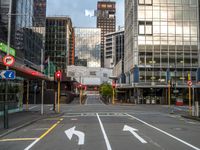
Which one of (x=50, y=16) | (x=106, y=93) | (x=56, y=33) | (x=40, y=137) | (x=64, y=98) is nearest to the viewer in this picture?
(x=40, y=137)

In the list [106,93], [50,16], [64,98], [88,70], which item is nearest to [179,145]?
[64,98]

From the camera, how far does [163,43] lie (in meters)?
81.7

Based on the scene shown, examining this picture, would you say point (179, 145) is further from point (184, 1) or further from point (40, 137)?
point (184, 1)

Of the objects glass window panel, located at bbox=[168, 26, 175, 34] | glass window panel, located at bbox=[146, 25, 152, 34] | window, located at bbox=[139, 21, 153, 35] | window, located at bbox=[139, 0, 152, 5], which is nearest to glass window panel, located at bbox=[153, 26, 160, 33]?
window, located at bbox=[139, 21, 153, 35]

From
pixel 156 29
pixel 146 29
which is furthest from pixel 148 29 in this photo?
pixel 156 29

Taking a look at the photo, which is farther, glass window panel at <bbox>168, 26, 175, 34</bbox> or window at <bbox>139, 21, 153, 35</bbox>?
glass window panel at <bbox>168, 26, 175, 34</bbox>

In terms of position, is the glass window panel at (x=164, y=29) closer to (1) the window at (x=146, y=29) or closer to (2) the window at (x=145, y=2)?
(1) the window at (x=146, y=29)

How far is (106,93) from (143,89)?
665 inches

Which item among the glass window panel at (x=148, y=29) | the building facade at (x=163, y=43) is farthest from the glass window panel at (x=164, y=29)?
the glass window panel at (x=148, y=29)

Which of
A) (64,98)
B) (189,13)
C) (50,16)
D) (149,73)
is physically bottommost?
(64,98)

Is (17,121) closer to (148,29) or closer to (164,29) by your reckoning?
(148,29)

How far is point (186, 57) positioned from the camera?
8156 cm

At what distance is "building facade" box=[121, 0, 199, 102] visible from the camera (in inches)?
3182

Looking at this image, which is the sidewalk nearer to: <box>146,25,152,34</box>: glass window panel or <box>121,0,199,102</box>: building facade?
<box>121,0,199,102</box>: building facade
